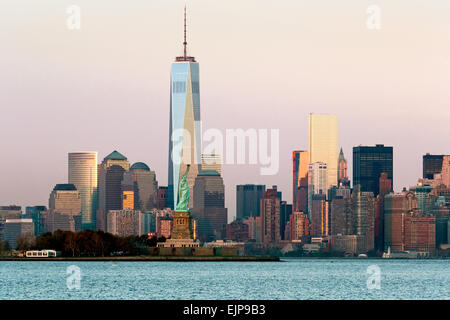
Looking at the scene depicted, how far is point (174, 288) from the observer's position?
294 feet

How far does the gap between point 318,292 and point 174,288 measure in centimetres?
1375

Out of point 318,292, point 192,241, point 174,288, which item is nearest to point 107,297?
point 174,288

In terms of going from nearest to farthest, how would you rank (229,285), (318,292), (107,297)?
(107,297), (318,292), (229,285)

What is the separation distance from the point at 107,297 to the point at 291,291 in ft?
65.1
